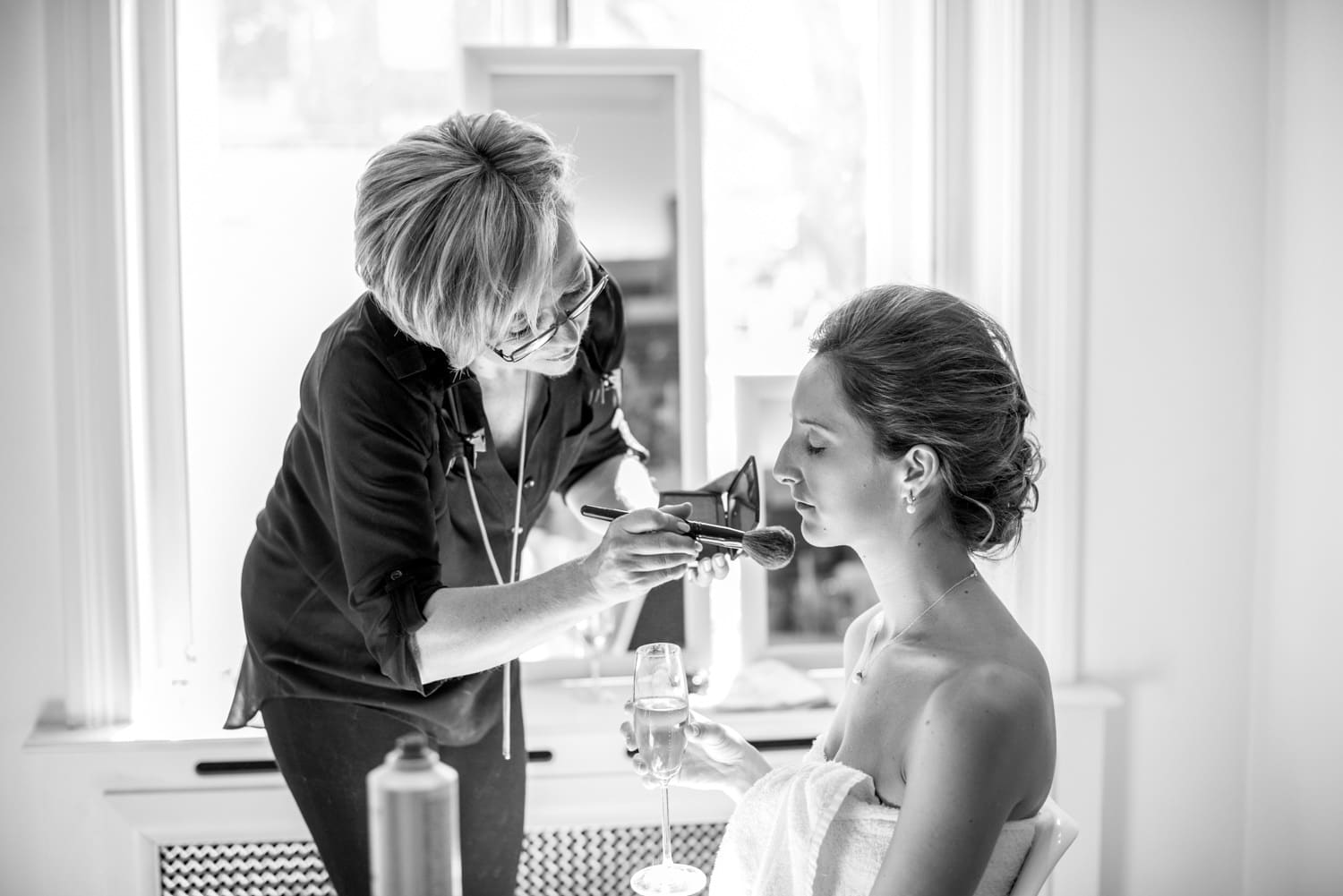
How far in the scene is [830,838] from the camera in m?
1.38

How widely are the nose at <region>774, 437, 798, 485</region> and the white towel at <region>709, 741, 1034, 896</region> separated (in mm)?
365

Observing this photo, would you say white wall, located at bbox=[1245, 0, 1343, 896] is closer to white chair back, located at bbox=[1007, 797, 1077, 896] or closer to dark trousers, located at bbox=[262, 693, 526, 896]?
white chair back, located at bbox=[1007, 797, 1077, 896]

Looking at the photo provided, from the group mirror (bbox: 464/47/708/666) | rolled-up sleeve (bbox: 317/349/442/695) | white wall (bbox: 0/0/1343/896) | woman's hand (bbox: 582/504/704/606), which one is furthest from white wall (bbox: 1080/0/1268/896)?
rolled-up sleeve (bbox: 317/349/442/695)

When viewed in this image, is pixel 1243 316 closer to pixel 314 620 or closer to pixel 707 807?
pixel 707 807

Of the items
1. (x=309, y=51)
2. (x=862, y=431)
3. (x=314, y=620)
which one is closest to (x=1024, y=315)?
(x=862, y=431)

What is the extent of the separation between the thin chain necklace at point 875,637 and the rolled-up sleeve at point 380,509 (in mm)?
594

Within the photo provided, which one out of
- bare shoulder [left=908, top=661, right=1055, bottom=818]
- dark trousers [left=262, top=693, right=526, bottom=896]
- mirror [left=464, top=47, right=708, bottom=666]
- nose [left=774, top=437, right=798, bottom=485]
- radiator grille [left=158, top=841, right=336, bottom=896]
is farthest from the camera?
mirror [left=464, top=47, right=708, bottom=666]

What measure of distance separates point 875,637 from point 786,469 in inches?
11.2

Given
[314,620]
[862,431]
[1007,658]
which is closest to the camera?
[1007,658]

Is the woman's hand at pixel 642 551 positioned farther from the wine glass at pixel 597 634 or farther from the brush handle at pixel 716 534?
the wine glass at pixel 597 634

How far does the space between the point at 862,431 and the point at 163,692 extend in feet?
5.77

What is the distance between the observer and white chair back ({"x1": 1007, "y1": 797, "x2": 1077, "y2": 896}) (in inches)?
51.1

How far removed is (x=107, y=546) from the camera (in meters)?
2.29

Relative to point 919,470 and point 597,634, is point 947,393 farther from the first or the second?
point 597,634
